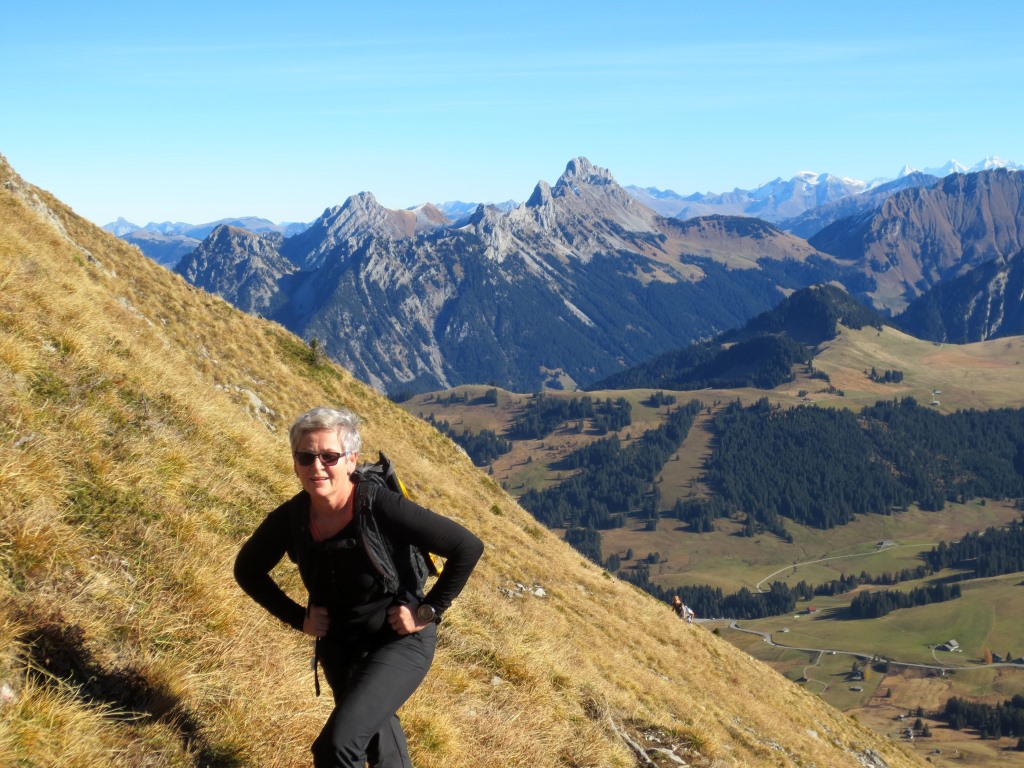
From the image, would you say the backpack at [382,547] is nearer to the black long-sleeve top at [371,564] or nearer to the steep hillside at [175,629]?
the black long-sleeve top at [371,564]

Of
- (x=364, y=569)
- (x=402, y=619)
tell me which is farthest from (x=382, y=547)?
(x=402, y=619)

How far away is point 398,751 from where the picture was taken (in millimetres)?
6828

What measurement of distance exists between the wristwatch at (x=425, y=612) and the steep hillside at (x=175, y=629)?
203cm

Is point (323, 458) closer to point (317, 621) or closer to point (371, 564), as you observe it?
point (371, 564)

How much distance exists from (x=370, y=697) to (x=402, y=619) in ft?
2.24

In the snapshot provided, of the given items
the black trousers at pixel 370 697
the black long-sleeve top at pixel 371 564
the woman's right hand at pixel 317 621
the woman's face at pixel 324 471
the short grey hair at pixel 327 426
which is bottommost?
the black trousers at pixel 370 697

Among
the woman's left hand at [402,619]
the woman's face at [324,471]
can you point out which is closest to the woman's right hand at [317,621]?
the woman's left hand at [402,619]

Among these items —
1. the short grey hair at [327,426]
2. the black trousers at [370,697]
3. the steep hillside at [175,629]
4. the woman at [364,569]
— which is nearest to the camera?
the black trousers at [370,697]

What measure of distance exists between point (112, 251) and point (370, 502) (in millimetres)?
40577

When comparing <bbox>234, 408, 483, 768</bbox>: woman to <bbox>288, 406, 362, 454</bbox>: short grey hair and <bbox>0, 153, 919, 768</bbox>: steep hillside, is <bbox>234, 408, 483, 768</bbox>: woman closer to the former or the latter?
<bbox>288, 406, 362, 454</bbox>: short grey hair

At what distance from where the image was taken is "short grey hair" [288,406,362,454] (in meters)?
7.00

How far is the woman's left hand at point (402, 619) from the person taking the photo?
6816mm

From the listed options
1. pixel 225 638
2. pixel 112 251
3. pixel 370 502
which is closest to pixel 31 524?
pixel 225 638

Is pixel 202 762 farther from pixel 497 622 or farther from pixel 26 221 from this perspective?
pixel 26 221
